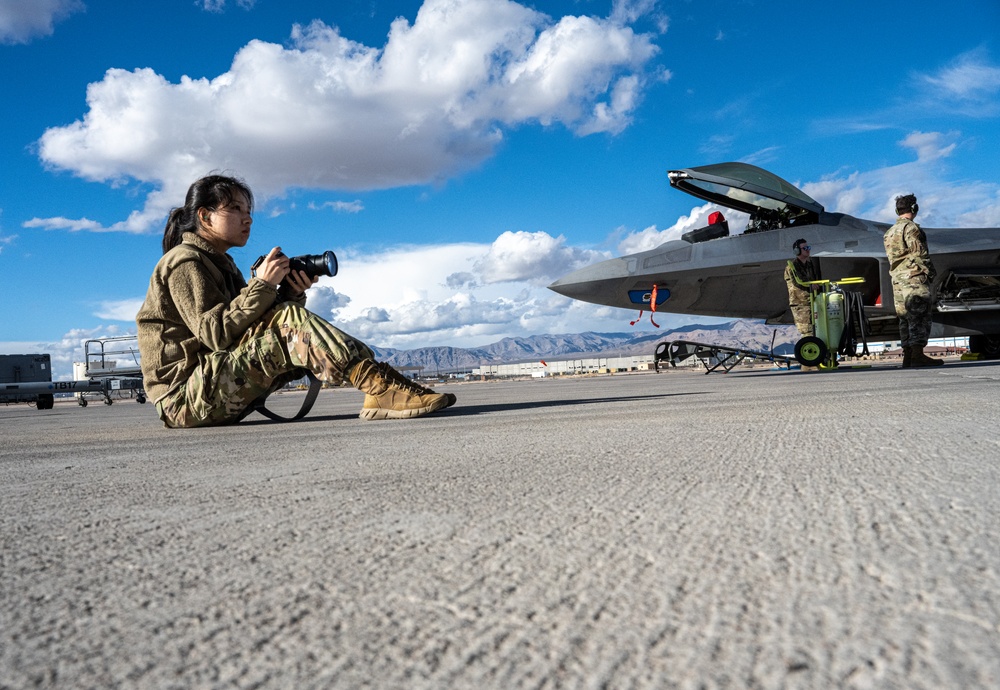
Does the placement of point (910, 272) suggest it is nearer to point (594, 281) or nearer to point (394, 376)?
point (594, 281)

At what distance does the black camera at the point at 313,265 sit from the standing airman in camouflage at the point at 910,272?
7.04 meters

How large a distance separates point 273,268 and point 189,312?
404 mm

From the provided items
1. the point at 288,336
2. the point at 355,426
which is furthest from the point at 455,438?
the point at 288,336

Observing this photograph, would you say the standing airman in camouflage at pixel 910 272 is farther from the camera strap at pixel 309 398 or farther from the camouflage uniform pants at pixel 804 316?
the camera strap at pixel 309 398

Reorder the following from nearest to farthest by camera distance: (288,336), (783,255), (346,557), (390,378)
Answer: (346,557), (288,336), (390,378), (783,255)

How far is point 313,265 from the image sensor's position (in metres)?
2.91

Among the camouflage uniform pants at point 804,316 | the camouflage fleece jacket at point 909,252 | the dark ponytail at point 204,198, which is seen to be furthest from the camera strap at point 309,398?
the camouflage fleece jacket at point 909,252

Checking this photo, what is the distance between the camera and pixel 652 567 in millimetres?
677

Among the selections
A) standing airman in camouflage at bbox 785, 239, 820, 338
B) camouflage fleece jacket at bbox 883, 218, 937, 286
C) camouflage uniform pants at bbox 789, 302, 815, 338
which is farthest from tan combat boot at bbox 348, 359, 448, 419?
camouflage fleece jacket at bbox 883, 218, 937, 286

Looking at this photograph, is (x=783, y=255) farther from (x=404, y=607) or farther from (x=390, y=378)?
(x=404, y=607)

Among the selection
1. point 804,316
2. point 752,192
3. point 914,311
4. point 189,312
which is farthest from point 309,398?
point 752,192

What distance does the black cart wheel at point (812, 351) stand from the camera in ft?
25.8

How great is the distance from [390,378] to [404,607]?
7.60ft

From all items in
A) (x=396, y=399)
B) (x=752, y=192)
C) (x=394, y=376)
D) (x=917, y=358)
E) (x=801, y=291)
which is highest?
(x=752, y=192)
